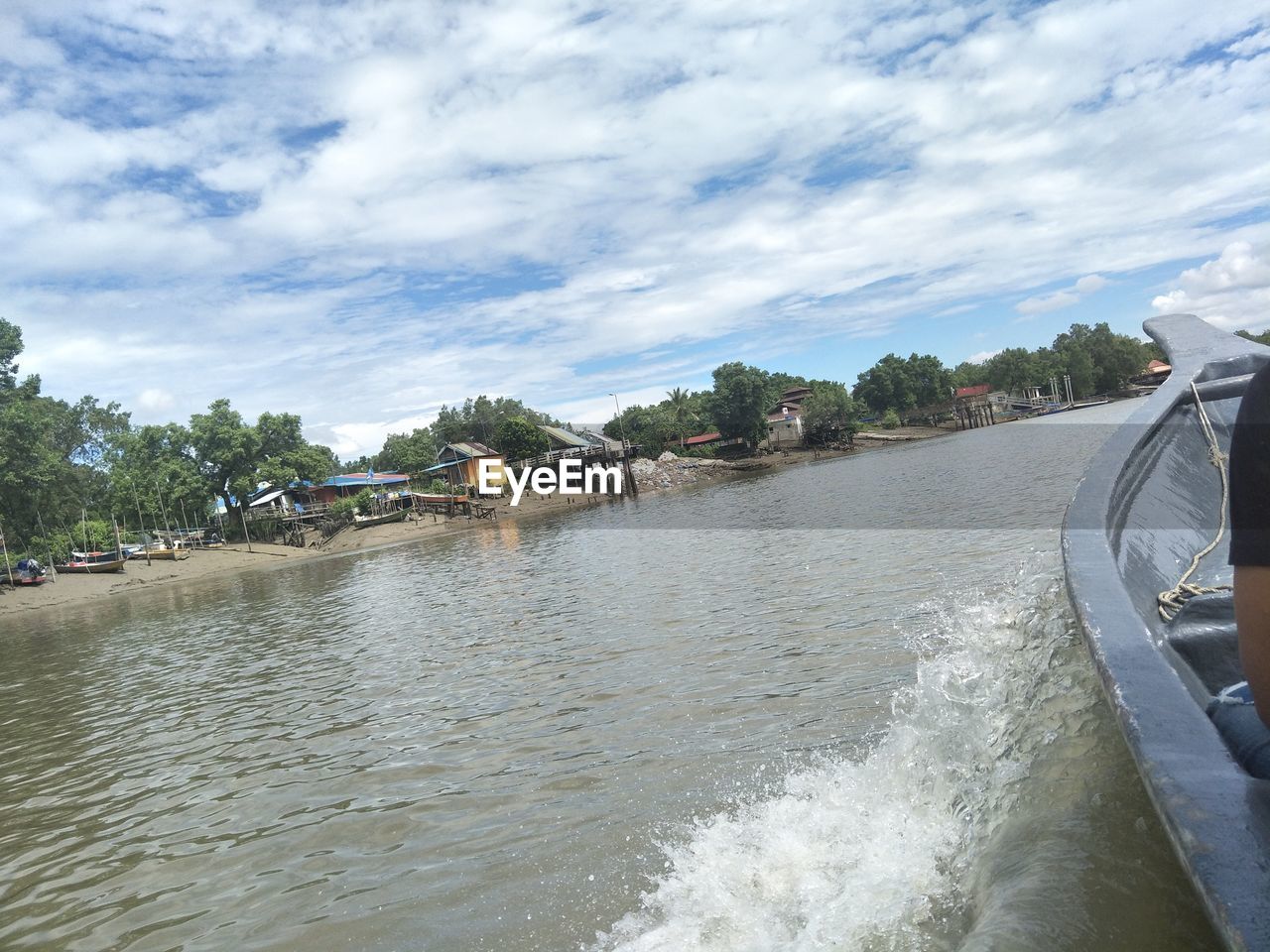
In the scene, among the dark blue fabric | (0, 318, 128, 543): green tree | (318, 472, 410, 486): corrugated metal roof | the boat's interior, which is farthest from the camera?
(318, 472, 410, 486): corrugated metal roof

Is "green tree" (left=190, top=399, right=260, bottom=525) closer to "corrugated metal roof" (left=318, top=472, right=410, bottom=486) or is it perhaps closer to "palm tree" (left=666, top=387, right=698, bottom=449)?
"corrugated metal roof" (left=318, top=472, right=410, bottom=486)

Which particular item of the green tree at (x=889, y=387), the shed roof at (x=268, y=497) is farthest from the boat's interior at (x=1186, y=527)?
the green tree at (x=889, y=387)

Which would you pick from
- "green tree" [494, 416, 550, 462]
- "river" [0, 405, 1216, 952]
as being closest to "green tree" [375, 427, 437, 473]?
"green tree" [494, 416, 550, 462]

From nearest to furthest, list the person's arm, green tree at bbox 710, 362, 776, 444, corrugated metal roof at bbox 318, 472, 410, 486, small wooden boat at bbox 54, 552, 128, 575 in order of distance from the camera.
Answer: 1. the person's arm
2. small wooden boat at bbox 54, 552, 128, 575
3. corrugated metal roof at bbox 318, 472, 410, 486
4. green tree at bbox 710, 362, 776, 444

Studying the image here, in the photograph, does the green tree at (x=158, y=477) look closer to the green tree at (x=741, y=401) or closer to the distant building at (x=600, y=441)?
the distant building at (x=600, y=441)

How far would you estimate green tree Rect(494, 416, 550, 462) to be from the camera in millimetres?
67562

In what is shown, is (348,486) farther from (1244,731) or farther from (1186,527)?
(1244,731)

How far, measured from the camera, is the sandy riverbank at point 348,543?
35.9 m

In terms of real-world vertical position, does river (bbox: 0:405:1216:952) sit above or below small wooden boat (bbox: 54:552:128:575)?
below

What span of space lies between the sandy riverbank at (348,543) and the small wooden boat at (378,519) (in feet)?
2.10

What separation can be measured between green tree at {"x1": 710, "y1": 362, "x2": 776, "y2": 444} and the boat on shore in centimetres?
6709

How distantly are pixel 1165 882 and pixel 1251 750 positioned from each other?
69 cm

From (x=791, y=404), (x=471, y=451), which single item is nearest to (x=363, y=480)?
(x=471, y=451)

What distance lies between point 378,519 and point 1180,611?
175 ft
